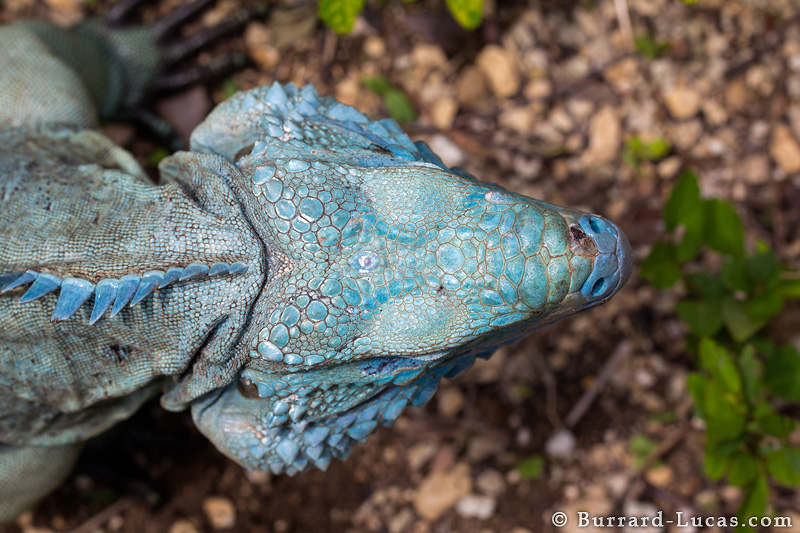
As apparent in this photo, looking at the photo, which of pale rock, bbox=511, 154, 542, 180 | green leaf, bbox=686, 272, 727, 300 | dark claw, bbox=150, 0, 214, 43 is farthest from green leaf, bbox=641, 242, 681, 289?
dark claw, bbox=150, 0, 214, 43

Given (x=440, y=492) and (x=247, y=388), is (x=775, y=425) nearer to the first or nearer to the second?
(x=440, y=492)

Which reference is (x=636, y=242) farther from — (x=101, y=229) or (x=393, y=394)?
(x=101, y=229)

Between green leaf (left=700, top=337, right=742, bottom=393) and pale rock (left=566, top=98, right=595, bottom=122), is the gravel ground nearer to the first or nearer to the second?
pale rock (left=566, top=98, right=595, bottom=122)

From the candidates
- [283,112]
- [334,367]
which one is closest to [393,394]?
[334,367]

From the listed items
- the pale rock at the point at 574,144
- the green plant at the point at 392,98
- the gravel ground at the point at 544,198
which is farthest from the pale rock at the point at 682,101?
the green plant at the point at 392,98

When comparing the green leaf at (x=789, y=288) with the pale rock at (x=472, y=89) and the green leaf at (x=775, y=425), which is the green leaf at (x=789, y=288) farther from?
the pale rock at (x=472, y=89)

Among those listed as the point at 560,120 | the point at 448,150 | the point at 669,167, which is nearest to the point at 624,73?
the point at 560,120
